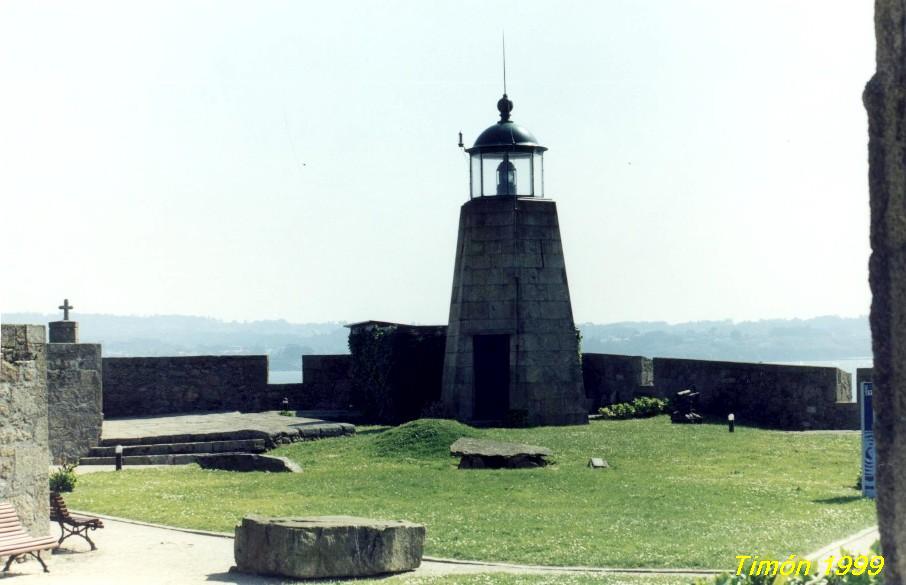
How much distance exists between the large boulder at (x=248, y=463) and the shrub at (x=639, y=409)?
33.6ft

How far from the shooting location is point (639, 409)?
94.8ft

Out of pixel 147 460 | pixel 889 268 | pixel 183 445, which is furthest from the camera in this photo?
pixel 183 445

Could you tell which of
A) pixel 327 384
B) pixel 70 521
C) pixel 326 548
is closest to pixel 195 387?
pixel 327 384

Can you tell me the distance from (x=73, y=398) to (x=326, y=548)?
12.1 m

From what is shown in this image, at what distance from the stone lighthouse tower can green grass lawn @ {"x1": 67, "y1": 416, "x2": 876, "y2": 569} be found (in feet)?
10.3

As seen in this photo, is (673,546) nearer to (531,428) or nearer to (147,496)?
(147,496)

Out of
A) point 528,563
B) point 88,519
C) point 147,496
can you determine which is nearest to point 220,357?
point 147,496

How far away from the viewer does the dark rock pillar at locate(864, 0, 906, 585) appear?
5.27m

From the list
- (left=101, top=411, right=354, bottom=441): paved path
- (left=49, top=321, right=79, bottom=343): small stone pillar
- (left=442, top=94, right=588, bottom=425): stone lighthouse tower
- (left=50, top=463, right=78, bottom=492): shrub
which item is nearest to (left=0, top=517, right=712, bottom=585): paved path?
(left=50, top=463, right=78, bottom=492): shrub

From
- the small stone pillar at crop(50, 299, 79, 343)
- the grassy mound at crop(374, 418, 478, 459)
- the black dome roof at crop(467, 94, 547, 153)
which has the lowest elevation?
the grassy mound at crop(374, 418, 478, 459)

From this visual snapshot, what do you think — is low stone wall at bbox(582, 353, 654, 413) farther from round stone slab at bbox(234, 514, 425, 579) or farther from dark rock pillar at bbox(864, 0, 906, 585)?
dark rock pillar at bbox(864, 0, 906, 585)

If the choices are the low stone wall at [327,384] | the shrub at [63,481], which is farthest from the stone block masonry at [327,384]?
the shrub at [63,481]

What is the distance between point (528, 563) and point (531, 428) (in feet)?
47.7

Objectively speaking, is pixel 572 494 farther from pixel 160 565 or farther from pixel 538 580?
pixel 160 565
